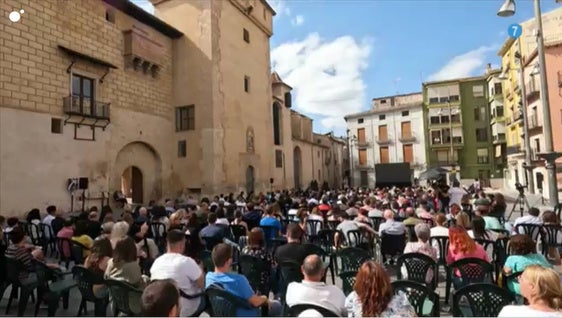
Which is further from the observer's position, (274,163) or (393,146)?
(393,146)

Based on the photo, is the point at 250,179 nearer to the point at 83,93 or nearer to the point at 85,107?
the point at 85,107

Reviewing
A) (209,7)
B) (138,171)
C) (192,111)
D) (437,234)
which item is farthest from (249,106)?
(437,234)

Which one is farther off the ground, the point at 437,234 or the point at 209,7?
the point at 209,7

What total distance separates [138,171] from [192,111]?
173 inches

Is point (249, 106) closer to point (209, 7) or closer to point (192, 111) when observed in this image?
point (192, 111)

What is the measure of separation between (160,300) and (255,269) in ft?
7.94

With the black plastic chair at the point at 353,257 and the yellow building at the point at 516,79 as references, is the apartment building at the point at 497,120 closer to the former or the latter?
the yellow building at the point at 516,79

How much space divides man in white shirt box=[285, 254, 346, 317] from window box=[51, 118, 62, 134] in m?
13.9

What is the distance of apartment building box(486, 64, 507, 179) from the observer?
35.6 metres

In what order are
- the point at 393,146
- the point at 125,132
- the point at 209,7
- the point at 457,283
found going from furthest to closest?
the point at 393,146, the point at 209,7, the point at 125,132, the point at 457,283

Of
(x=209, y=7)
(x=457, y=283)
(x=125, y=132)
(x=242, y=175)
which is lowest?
(x=457, y=283)

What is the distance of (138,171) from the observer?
1844 cm

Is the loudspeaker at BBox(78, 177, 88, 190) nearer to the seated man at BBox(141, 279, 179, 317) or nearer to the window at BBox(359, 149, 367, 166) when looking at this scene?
the seated man at BBox(141, 279, 179, 317)

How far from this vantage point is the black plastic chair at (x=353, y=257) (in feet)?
16.3
